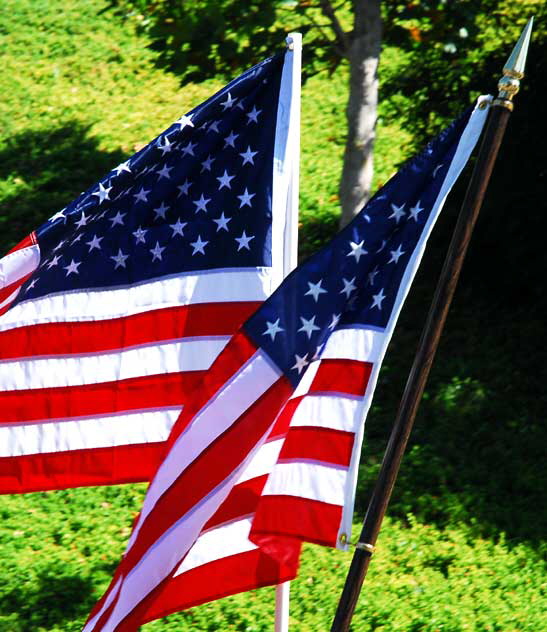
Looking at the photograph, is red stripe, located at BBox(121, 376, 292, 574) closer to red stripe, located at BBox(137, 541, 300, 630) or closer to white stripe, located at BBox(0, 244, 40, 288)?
red stripe, located at BBox(137, 541, 300, 630)

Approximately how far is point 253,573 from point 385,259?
1373 millimetres

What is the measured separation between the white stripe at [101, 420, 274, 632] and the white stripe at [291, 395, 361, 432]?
0.19 metres

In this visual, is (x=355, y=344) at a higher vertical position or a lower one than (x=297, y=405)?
higher

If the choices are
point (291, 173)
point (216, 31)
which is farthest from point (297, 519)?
point (216, 31)

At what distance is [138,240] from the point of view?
16.0 ft

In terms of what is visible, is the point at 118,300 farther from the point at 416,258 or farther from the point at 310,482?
the point at 416,258

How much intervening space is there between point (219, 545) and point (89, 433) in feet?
3.44

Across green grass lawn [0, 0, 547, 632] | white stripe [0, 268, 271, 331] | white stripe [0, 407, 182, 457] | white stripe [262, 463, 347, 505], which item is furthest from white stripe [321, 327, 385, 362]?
green grass lawn [0, 0, 547, 632]

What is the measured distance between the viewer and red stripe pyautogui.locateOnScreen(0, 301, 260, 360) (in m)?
4.93

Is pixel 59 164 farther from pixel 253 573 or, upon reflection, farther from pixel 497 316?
pixel 253 573

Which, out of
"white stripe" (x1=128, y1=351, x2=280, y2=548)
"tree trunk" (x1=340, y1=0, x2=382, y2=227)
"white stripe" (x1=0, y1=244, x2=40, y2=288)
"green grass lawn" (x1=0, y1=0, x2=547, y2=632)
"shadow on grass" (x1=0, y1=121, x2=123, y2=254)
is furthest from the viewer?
"shadow on grass" (x1=0, y1=121, x2=123, y2=254)

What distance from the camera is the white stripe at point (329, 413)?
404 cm

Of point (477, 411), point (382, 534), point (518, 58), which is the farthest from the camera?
point (477, 411)

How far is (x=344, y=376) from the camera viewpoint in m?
4.06
